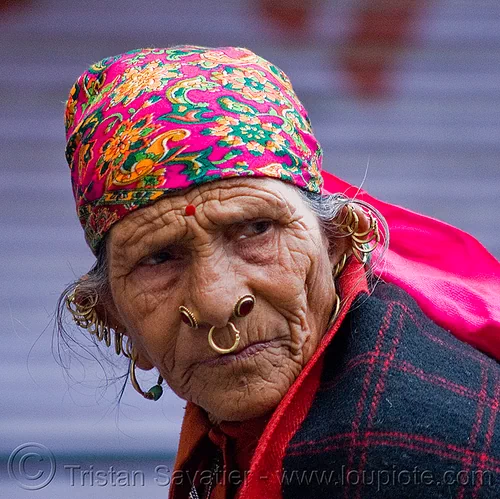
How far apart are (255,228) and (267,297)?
0.61 feet

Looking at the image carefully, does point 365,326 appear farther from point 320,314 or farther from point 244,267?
point 244,267

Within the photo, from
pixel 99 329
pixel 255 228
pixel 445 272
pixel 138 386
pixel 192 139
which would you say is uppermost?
A: pixel 192 139

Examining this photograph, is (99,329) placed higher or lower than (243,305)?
lower

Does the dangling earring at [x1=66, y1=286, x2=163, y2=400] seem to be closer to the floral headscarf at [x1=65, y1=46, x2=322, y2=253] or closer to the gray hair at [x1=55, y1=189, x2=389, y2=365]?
the gray hair at [x1=55, y1=189, x2=389, y2=365]

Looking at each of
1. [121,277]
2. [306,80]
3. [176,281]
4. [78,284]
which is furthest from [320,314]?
[306,80]

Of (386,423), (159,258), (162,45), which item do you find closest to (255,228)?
(159,258)

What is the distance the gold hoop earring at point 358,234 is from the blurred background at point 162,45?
2.35 meters

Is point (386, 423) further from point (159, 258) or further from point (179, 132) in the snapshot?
point (179, 132)

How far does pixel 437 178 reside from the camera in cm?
468

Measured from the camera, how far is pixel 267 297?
7.06 ft

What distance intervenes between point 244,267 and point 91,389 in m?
2.75

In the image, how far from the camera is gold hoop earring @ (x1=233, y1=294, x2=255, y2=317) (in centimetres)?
208

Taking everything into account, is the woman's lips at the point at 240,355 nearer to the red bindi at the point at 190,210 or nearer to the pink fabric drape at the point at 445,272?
the red bindi at the point at 190,210

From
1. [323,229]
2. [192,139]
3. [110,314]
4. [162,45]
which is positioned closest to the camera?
[192,139]
